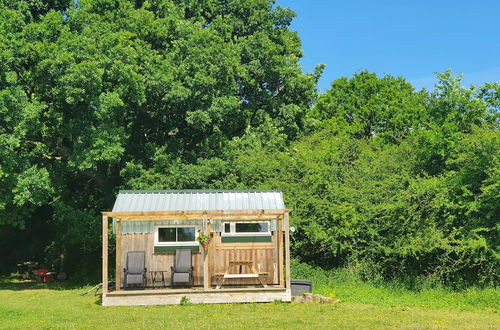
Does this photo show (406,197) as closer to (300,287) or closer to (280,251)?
(280,251)

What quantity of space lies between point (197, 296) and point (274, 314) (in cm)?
282

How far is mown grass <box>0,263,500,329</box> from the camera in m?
11.4

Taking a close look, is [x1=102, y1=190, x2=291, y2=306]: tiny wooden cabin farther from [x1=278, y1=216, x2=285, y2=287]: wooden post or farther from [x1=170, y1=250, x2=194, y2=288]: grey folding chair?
[x1=170, y1=250, x2=194, y2=288]: grey folding chair

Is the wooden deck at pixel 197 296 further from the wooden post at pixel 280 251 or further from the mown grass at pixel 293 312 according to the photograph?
the wooden post at pixel 280 251

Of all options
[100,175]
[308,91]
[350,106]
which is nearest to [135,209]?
[100,175]

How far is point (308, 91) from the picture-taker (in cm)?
2712

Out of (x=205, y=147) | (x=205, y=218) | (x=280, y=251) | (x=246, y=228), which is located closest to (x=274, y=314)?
(x=280, y=251)

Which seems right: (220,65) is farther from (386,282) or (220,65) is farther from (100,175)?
(386,282)

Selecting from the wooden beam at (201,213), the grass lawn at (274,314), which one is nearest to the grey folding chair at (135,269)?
the grass lawn at (274,314)

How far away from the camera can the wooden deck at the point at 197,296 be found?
14.8 metres

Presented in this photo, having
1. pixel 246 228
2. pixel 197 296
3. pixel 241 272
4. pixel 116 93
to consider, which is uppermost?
pixel 116 93

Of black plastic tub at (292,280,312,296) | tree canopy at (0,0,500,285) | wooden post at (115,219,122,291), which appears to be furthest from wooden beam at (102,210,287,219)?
A: tree canopy at (0,0,500,285)

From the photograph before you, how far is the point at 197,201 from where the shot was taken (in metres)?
16.3

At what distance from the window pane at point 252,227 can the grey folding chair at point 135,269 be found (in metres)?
2.70
